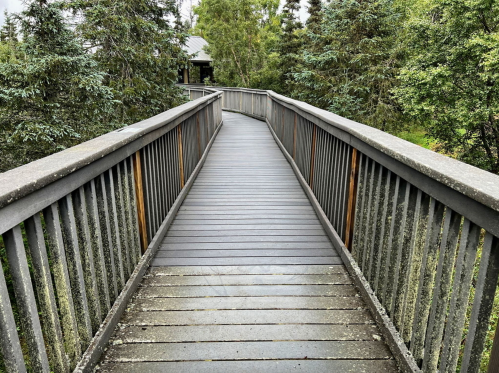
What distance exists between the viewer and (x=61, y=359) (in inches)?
65.2

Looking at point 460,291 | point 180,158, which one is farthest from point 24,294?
point 180,158

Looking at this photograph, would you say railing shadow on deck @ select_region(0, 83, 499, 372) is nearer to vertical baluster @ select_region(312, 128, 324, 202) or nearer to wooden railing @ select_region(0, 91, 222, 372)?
wooden railing @ select_region(0, 91, 222, 372)

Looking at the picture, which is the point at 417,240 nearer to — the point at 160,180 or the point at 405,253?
the point at 405,253

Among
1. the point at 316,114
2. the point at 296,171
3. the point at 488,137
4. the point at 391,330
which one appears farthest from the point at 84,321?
the point at 488,137

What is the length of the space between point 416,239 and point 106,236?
1648 mm

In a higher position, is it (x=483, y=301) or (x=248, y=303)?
(x=483, y=301)

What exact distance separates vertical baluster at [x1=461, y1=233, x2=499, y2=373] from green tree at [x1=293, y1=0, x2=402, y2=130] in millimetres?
15844

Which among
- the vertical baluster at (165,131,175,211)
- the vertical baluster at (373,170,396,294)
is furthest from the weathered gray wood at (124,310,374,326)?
the vertical baluster at (165,131,175,211)

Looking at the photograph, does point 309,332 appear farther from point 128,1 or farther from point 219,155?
point 128,1

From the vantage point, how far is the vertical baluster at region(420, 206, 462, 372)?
5.08 feet

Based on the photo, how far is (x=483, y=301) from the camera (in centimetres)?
129

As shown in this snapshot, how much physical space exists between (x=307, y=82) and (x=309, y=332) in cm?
1723

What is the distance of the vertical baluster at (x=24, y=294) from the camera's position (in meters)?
1.32

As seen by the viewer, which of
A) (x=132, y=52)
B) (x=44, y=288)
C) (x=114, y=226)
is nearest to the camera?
(x=44, y=288)
